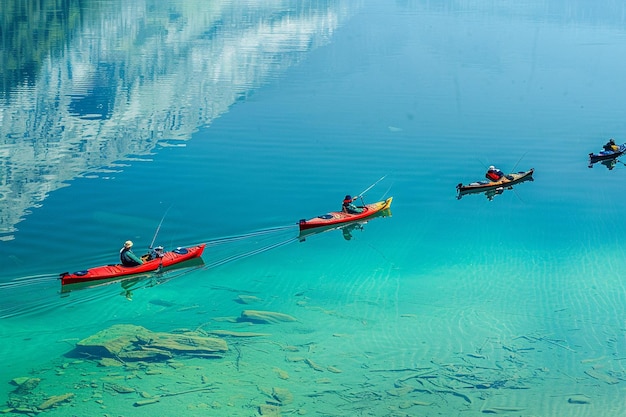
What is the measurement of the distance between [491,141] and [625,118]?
9.56 m

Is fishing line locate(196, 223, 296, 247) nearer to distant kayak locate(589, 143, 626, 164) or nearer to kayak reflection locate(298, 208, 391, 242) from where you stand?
kayak reflection locate(298, 208, 391, 242)

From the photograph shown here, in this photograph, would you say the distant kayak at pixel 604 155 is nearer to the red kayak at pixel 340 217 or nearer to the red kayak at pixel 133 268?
the red kayak at pixel 340 217

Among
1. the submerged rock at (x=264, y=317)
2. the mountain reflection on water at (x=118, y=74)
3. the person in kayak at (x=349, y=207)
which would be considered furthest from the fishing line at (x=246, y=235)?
the mountain reflection on water at (x=118, y=74)

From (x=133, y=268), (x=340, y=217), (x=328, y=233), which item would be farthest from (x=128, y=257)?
(x=340, y=217)

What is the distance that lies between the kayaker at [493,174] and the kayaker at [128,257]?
15071 millimetres

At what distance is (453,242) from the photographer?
88.7 ft

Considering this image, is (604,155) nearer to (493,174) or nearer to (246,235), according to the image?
(493,174)

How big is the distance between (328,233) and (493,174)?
27.2 ft

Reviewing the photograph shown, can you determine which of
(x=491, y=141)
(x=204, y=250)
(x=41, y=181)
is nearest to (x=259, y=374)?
(x=204, y=250)

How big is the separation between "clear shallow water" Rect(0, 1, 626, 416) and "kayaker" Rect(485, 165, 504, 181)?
0.96 metres

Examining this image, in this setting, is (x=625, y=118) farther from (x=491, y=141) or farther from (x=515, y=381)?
(x=515, y=381)

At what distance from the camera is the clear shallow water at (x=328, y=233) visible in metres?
18.6

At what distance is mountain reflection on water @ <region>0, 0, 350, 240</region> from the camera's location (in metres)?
33.9

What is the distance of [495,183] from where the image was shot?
3189 centimetres
